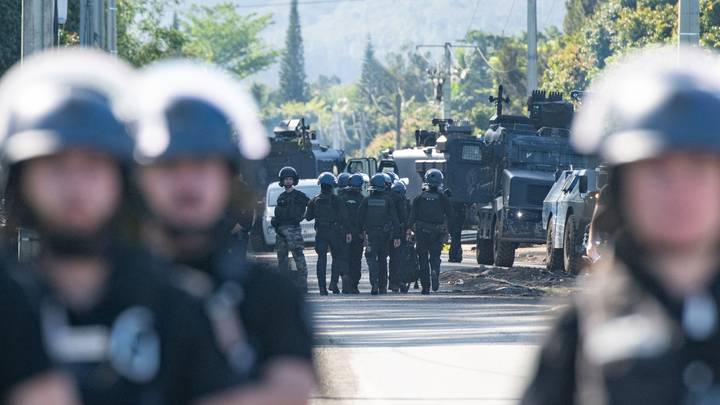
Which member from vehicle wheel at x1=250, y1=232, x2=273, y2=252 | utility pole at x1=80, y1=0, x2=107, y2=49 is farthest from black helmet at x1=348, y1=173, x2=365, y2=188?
vehicle wheel at x1=250, y1=232, x2=273, y2=252

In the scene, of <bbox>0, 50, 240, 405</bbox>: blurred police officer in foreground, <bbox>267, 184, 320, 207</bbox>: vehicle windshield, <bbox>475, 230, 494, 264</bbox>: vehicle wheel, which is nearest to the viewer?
<bbox>0, 50, 240, 405</bbox>: blurred police officer in foreground

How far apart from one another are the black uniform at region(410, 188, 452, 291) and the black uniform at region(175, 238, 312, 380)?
72.1ft

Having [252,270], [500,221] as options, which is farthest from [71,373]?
[500,221]

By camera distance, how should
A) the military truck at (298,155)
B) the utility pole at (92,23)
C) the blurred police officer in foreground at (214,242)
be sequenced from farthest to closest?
1. the military truck at (298,155)
2. the utility pole at (92,23)
3. the blurred police officer in foreground at (214,242)

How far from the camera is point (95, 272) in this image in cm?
389

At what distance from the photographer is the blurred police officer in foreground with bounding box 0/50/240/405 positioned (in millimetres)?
3852

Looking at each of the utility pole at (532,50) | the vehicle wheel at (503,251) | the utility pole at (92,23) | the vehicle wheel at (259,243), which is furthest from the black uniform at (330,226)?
the utility pole at (532,50)

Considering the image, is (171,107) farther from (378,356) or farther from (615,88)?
(378,356)

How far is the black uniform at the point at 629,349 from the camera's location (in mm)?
3490

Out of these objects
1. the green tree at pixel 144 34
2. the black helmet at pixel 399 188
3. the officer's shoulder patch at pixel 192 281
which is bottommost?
the black helmet at pixel 399 188

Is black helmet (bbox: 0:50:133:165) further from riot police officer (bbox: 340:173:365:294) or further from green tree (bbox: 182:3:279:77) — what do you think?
green tree (bbox: 182:3:279:77)

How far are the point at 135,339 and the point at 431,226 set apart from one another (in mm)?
22678

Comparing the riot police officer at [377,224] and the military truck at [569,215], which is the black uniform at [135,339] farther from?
the riot police officer at [377,224]

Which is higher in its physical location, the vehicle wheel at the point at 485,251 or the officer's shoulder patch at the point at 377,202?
the officer's shoulder patch at the point at 377,202
